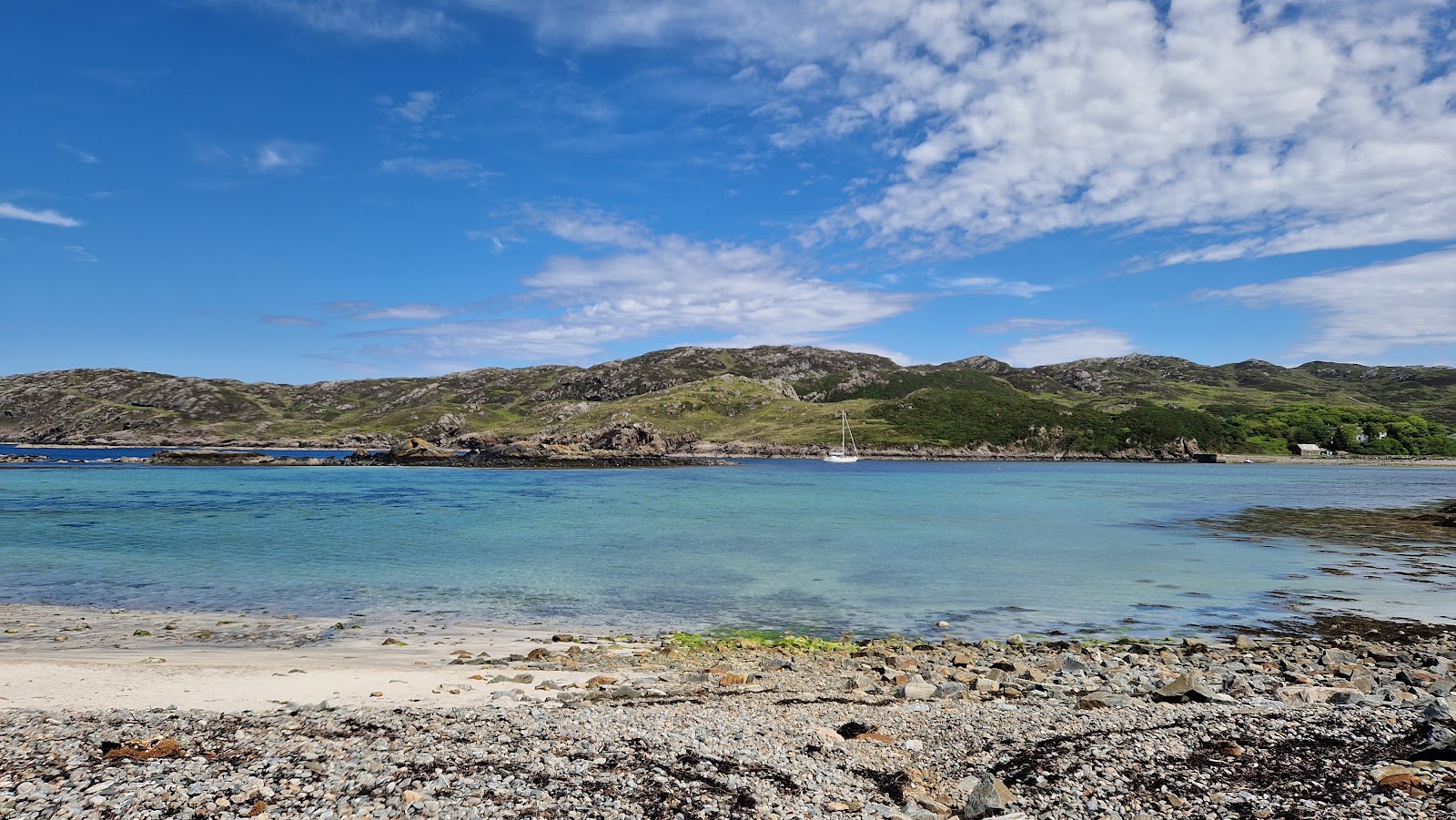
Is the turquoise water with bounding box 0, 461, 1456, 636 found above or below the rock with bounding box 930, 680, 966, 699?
below

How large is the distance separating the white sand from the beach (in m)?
0.11

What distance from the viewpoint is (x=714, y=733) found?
1073 centimetres

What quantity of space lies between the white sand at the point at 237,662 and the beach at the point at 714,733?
0.11 m

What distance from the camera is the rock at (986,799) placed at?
26.9 feet

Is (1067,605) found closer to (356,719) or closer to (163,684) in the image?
(356,719)

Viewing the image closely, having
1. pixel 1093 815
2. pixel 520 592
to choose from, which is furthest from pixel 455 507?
pixel 1093 815

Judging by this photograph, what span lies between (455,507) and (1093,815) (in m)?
62.5

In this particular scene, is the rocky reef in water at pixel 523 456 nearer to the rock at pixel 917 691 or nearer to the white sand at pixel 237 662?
the white sand at pixel 237 662

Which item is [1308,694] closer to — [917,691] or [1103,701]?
[1103,701]

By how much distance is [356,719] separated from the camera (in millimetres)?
10883

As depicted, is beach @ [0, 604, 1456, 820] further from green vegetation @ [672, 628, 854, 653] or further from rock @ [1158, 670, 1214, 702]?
green vegetation @ [672, 628, 854, 653]

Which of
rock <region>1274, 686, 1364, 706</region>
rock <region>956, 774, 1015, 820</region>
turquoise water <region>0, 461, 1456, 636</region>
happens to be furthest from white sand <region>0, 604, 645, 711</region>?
rock <region>1274, 686, 1364, 706</region>

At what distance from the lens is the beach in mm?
8250

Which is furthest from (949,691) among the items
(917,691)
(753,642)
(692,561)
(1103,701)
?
(692,561)
